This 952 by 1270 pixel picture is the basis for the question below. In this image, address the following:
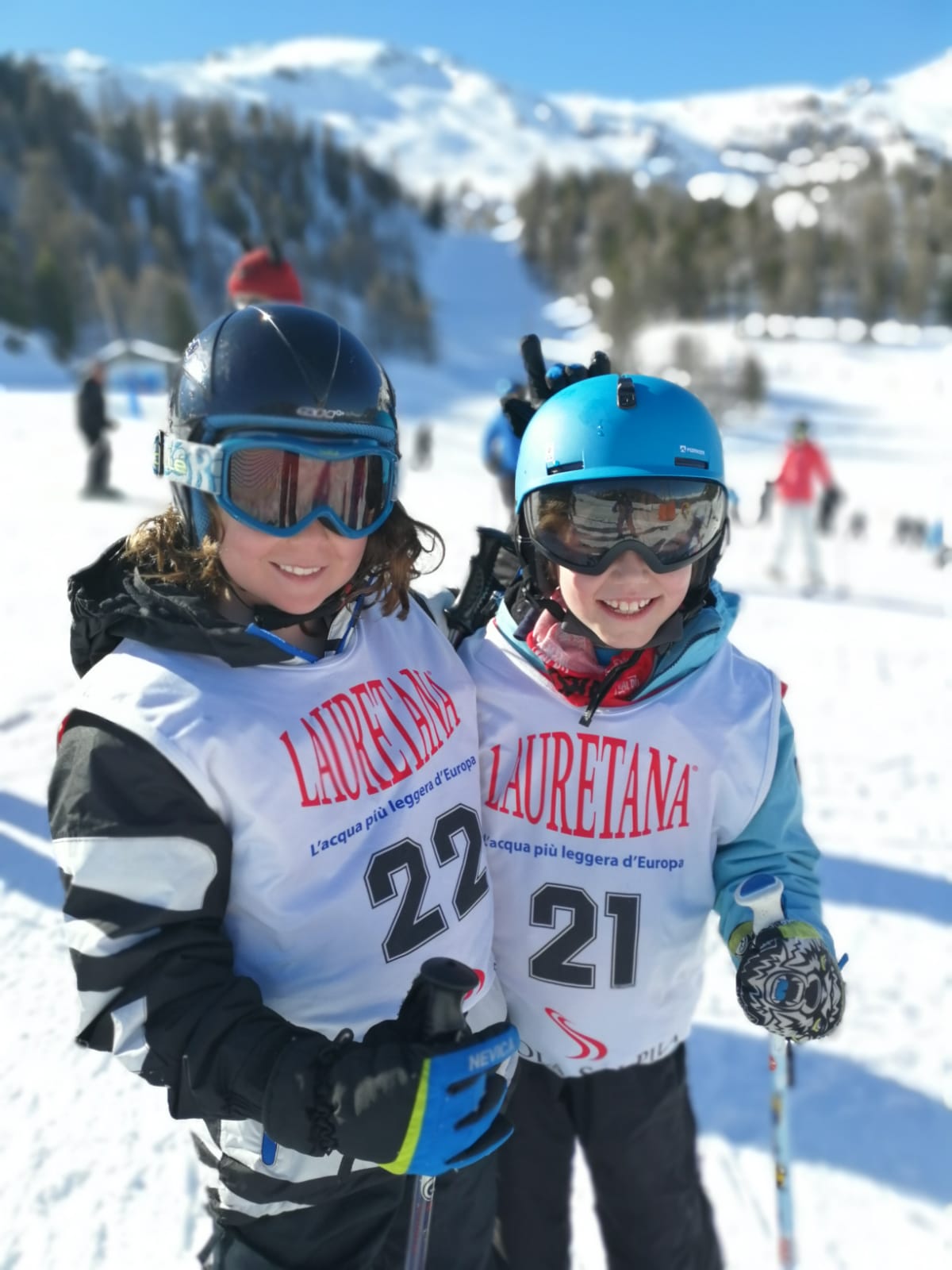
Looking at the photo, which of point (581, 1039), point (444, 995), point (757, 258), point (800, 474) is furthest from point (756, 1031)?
point (757, 258)

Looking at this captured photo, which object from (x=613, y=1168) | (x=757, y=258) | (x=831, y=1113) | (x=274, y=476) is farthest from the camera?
(x=757, y=258)

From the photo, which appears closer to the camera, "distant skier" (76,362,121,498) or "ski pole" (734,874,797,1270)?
"ski pole" (734,874,797,1270)

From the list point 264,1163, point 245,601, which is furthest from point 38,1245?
point 245,601

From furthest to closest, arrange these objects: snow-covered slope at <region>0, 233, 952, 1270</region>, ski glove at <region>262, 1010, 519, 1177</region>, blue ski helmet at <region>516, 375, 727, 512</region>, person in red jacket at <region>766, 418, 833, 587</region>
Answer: person in red jacket at <region>766, 418, 833, 587</region> → snow-covered slope at <region>0, 233, 952, 1270</region> → blue ski helmet at <region>516, 375, 727, 512</region> → ski glove at <region>262, 1010, 519, 1177</region>

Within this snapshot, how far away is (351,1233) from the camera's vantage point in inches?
60.5

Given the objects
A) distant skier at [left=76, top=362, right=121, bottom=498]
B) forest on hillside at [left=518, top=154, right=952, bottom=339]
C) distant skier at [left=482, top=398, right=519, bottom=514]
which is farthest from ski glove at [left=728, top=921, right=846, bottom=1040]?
forest on hillside at [left=518, top=154, right=952, bottom=339]

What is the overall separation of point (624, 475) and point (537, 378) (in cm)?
59

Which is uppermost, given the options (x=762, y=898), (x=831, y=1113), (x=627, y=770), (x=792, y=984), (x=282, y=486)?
(x=282, y=486)

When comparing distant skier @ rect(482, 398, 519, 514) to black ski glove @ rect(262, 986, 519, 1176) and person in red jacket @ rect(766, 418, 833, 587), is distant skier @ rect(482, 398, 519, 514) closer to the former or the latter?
person in red jacket @ rect(766, 418, 833, 587)

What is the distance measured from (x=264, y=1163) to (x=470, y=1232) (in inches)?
20.9

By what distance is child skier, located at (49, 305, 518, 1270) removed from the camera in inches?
48.8

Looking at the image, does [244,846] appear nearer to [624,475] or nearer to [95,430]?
[624,475]

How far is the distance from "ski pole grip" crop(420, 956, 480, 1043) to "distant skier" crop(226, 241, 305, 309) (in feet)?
15.3

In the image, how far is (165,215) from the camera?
7475 cm
